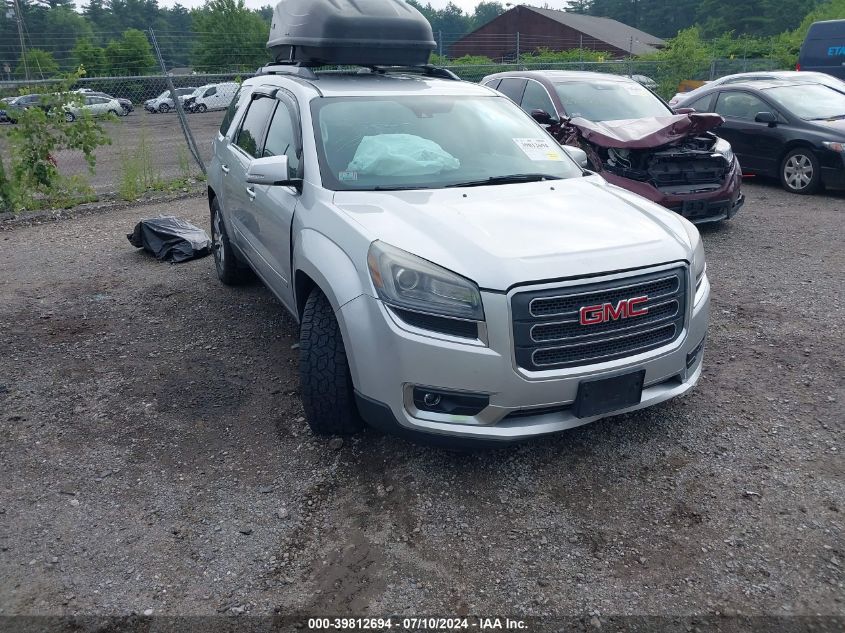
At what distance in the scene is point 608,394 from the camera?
3082mm

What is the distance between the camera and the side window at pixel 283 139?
4.11m

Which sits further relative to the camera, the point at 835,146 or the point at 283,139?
the point at 835,146

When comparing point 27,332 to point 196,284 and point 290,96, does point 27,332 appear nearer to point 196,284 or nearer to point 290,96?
point 196,284

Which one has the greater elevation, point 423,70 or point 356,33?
point 356,33

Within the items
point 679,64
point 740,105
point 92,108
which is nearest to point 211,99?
point 92,108

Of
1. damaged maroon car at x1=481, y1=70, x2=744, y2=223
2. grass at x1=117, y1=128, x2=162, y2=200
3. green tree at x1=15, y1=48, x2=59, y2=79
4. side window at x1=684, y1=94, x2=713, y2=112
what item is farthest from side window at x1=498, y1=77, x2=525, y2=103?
green tree at x1=15, y1=48, x2=59, y2=79

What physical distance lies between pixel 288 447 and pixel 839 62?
16.3m

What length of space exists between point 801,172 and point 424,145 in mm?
7382

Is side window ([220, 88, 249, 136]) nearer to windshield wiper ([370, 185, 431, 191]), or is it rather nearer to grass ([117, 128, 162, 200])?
windshield wiper ([370, 185, 431, 191])

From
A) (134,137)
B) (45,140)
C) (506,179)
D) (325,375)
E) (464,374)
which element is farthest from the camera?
(134,137)

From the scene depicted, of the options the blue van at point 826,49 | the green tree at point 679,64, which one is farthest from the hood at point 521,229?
the green tree at point 679,64

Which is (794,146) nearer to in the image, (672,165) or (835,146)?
(835,146)

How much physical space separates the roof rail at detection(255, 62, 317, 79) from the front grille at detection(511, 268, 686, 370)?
2.68 m

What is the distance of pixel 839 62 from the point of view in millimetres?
15164
